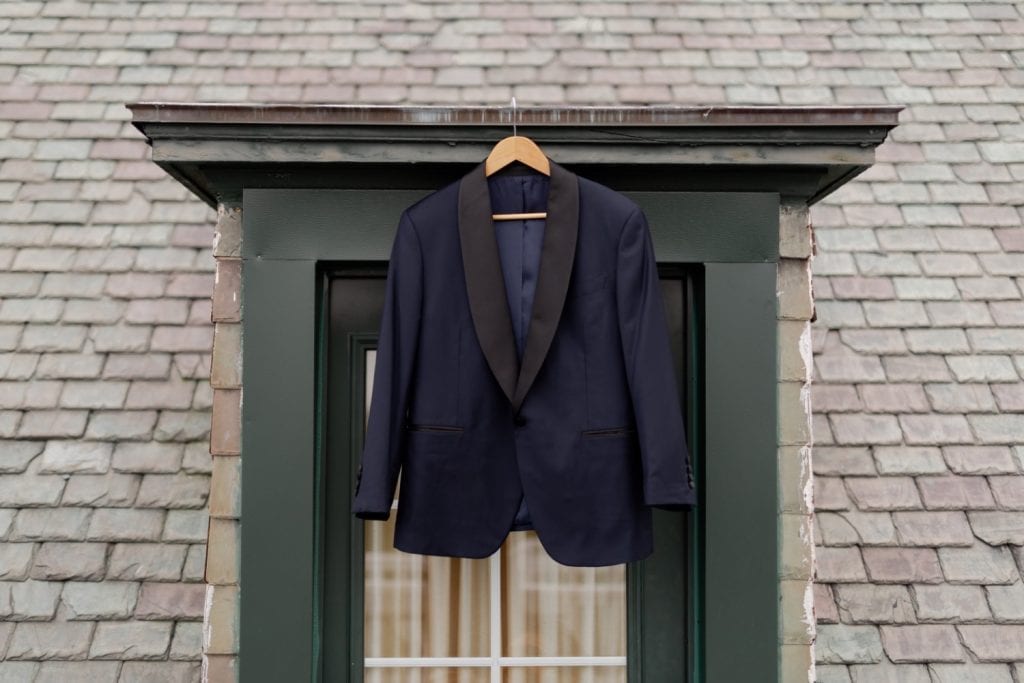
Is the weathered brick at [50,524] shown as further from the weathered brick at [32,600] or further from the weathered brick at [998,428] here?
the weathered brick at [998,428]

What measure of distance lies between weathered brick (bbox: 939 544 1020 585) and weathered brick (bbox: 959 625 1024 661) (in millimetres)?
148

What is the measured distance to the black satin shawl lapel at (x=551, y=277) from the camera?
2.06 m

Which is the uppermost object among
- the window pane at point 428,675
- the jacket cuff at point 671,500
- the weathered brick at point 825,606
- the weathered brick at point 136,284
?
the weathered brick at point 136,284

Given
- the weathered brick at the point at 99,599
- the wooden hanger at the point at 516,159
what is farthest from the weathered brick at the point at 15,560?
the wooden hanger at the point at 516,159

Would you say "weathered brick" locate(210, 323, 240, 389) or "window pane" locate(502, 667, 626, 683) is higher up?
"weathered brick" locate(210, 323, 240, 389)

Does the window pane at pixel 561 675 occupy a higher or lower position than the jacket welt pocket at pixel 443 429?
lower

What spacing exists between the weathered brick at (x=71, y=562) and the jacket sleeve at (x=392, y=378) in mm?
1322

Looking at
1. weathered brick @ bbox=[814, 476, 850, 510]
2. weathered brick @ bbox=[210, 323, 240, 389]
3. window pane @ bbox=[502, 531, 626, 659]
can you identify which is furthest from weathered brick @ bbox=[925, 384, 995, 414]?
weathered brick @ bbox=[210, 323, 240, 389]

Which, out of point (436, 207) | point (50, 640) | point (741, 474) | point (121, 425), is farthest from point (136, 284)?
point (741, 474)

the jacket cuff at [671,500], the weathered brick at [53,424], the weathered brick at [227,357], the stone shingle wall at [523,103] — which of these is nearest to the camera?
the jacket cuff at [671,500]

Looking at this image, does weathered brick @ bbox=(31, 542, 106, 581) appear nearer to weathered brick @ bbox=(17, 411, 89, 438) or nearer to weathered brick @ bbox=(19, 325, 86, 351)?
weathered brick @ bbox=(17, 411, 89, 438)

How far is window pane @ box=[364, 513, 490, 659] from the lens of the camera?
2461mm

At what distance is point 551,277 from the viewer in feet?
6.82

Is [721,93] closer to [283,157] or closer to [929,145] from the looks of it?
[929,145]
